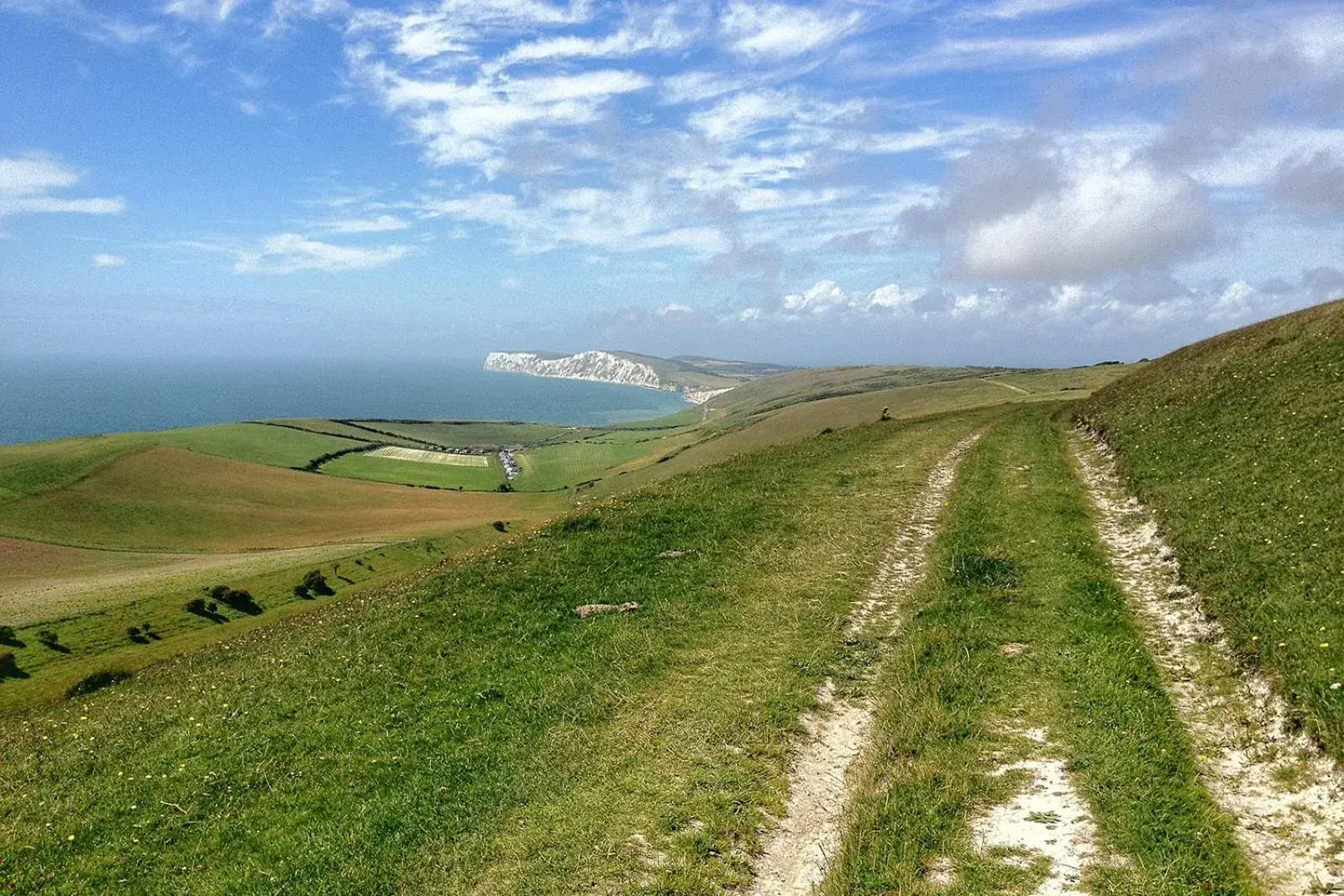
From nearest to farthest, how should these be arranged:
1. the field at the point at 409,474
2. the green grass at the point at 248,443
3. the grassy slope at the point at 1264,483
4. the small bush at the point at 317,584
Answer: the grassy slope at the point at 1264,483, the small bush at the point at 317,584, the green grass at the point at 248,443, the field at the point at 409,474

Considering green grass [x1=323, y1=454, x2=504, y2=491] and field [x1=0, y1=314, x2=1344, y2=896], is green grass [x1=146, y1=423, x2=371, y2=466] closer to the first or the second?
green grass [x1=323, y1=454, x2=504, y2=491]

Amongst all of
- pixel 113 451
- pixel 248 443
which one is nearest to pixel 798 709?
pixel 113 451

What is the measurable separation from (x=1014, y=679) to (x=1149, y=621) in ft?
17.3

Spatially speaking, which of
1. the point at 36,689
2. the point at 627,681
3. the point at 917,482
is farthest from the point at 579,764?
the point at 36,689

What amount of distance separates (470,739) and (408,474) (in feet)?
586

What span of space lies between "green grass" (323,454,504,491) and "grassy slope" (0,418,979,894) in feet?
493

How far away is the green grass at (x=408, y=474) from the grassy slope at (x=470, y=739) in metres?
150

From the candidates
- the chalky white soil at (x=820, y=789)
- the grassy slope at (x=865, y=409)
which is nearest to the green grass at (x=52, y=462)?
the grassy slope at (x=865, y=409)

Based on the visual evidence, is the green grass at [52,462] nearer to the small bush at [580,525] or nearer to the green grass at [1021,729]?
the small bush at [580,525]

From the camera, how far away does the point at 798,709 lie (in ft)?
51.4

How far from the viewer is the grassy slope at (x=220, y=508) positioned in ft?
336

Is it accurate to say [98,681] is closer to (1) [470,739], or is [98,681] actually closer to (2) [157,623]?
(1) [470,739]

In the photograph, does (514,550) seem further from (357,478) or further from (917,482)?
(357,478)

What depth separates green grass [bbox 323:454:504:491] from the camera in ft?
564
